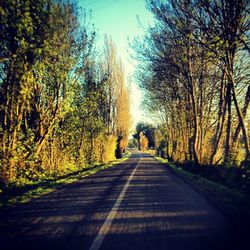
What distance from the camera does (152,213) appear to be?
6.43 metres

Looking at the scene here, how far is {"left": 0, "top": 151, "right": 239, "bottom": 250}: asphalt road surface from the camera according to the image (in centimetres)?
440

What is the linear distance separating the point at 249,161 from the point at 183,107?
15.5 meters

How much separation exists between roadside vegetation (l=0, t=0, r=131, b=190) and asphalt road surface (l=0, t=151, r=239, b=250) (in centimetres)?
455

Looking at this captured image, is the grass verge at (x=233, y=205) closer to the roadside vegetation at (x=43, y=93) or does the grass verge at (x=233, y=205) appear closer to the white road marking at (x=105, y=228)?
the white road marking at (x=105, y=228)

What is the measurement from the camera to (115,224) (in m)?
5.50

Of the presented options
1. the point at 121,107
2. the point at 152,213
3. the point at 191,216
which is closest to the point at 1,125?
the point at 152,213

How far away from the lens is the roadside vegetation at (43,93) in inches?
451

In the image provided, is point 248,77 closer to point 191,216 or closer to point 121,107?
point 191,216

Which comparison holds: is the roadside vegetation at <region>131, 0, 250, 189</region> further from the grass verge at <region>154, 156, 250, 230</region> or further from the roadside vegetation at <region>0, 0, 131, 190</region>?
the roadside vegetation at <region>0, 0, 131, 190</region>

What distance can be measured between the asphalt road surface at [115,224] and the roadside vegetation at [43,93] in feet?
14.9

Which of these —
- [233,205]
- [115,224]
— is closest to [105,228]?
[115,224]

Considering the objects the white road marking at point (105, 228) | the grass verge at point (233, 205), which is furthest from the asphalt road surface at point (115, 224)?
the grass verge at point (233, 205)

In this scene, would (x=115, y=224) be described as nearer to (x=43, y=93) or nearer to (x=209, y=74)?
(x=43, y=93)

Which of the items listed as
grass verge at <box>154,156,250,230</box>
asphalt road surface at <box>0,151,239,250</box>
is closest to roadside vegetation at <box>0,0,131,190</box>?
asphalt road surface at <box>0,151,239,250</box>
